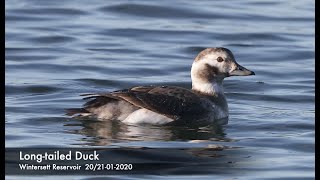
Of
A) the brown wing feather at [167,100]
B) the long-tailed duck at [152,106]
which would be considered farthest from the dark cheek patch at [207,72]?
the brown wing feather at [167,100]

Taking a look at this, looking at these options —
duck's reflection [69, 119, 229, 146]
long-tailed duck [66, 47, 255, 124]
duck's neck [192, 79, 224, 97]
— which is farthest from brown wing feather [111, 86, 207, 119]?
duck's neck [192, 79, 224, 97]

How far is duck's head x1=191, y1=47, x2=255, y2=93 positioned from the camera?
46.2 ft

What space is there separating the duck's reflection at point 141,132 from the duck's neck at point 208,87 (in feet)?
1.74

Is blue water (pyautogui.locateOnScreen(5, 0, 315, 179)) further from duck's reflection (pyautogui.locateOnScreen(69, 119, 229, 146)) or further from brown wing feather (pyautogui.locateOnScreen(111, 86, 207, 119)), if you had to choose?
brown wing feather (pyautogui.locateOnScreen(111, 86, 207, 119))

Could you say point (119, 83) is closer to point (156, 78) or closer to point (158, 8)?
point (156, 78)

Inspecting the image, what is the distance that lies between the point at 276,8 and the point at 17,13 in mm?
4767

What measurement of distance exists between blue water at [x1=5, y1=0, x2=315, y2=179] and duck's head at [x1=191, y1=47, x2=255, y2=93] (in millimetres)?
527

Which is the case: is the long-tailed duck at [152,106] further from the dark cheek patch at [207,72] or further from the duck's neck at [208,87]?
the dark cheek patch at [207,72]

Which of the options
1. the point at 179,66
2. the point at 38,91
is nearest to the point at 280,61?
the point at 179,66

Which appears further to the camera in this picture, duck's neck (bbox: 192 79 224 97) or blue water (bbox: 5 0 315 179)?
duck's neck (bbox: 192 79 224 97)

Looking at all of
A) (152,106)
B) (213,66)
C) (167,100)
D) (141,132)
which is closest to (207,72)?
(213,66)

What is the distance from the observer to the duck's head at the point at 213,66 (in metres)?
14.1

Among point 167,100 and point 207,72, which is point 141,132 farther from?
point 207,72

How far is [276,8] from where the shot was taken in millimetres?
Answer: 23328
